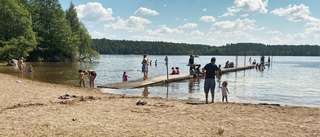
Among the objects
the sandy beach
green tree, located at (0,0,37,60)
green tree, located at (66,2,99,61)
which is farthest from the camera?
green tree, located at (66,2,99,61)

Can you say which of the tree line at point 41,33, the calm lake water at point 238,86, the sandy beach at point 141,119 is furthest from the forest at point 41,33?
the sandy beach at point 141,119

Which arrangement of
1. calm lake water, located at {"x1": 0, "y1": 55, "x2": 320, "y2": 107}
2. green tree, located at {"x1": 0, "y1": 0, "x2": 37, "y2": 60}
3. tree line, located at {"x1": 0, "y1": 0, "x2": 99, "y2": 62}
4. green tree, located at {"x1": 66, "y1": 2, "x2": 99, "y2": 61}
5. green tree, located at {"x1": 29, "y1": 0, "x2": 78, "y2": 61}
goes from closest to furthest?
1. calm lake water, located at {"x1": 0, "y1": 55, "x2": 320, "y2": 107}
2. green tree, located at {"x1": 0, "y1": 0, "x2": 37, "y2": 60}
3. tree line, located at {"x1": 0, "y1": 0, "x2": 99, "y2": 62}
4. green tree, located at {"x1": 29, "y1": 0, "x2": 78, "y2": 61}
5. green tree, located at {"x1": 66, "y1": 2, "x2": 99, "y2": 61}

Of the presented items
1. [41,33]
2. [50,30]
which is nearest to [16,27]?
[41,33]

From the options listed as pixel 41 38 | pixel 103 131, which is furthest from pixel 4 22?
A: pixel 103 131

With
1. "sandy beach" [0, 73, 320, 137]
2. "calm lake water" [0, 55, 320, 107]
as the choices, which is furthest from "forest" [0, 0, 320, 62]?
"sandy beach" [0, 73, 320, 137]

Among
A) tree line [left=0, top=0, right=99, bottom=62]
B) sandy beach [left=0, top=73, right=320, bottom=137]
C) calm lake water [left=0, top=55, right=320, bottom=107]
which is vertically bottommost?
calm lake water [left=0, top=55, right=320, bottom=107]

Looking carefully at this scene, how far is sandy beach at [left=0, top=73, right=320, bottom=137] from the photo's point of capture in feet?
24.9

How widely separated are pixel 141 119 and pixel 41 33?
6587 cm

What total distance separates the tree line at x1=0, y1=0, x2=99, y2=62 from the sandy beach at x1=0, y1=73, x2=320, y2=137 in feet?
153

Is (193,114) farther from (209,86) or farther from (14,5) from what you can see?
(14,5)

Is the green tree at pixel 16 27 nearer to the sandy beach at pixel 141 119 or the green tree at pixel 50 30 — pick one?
the green tree at pixel 50 30

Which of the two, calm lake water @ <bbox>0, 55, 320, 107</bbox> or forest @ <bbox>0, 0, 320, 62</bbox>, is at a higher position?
forest @ <bbox>0, 0, 320, 62</bbox>

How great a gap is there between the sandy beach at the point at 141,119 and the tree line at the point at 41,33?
46.5 m

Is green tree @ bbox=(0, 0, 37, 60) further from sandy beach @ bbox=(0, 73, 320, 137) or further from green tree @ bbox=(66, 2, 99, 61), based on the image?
sandy beach @ bbox=(0, 73, 320, 137)
